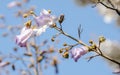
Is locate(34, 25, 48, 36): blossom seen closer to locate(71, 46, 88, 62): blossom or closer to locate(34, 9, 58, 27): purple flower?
locate(34, 9, 58, 27): purple flower

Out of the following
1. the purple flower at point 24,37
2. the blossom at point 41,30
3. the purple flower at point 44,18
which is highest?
the purple flower at point 44,18

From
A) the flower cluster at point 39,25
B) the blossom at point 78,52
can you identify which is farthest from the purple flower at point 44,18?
the blossom at point 78,52

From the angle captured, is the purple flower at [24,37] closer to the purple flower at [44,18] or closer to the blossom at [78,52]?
the purple flower at [44,18]

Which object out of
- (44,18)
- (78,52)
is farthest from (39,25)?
(78,52)

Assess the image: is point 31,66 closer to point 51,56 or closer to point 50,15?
point 51,56

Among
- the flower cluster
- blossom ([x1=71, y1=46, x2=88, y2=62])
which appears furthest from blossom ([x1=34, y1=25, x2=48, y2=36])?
blossom ([x1=71, y1=46, x2=88, y2=62])

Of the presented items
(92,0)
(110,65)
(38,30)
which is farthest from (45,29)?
(110,65)

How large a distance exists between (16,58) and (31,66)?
20 centimetres

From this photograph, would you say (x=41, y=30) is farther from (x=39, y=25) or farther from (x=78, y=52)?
(x=78, y=52)

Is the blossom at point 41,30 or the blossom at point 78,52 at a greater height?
the blossom at point 41,30

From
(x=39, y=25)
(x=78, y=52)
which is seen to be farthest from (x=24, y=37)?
(x=78, y=52)

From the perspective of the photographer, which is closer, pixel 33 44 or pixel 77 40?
pixel 77 40

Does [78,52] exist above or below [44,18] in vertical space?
below

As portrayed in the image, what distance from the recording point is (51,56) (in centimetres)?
416
